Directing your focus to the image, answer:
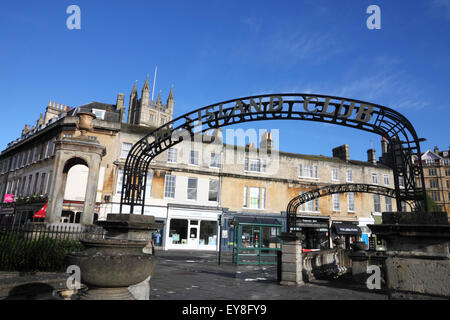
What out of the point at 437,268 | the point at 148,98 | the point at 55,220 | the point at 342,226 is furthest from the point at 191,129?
the point at 148,98

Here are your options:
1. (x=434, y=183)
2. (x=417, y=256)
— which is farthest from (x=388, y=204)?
(x=434, y=183)

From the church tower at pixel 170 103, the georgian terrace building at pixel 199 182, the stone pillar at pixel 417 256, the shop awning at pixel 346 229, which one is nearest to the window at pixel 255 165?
the georgian terrace building at pixel 199 182

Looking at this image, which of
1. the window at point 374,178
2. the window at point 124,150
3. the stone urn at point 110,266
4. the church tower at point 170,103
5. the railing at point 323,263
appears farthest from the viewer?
the church tower at point 170,103

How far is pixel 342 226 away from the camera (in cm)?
3003

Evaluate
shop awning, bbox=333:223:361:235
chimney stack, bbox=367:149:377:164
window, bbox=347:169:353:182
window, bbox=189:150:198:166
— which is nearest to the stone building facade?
chimney stack, bbox=367:149:377:164

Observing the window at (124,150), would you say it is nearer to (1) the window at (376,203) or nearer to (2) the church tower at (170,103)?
(1) the window at (376,203)

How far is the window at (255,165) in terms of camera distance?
2895cm

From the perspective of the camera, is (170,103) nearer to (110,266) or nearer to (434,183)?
(434,183)

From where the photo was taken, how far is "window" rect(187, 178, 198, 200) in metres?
26.8

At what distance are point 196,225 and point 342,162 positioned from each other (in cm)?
1835

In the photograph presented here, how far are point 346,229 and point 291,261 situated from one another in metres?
23.3

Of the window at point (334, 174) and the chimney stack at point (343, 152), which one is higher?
the chimney stack at point (343, 152)

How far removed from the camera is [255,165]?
29250mm

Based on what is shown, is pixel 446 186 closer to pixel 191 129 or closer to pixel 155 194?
pixel 155 194
